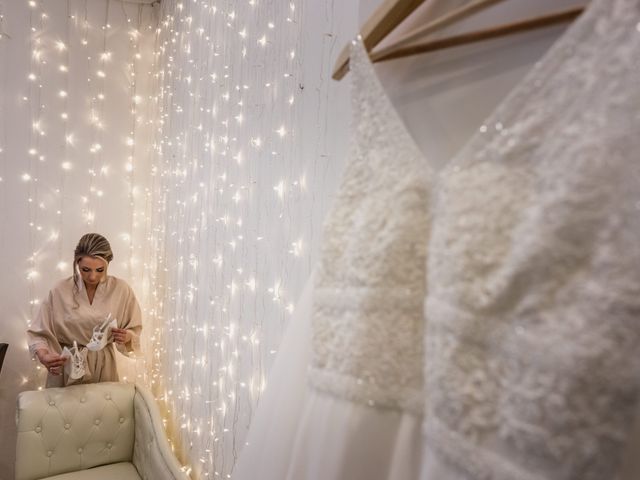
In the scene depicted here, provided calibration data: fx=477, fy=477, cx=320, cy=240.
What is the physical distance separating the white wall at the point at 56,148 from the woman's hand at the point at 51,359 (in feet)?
2.07

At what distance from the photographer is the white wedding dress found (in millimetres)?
438

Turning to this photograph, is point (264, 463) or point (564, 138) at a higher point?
point (564, 138)

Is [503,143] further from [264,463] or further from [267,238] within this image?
[267,238]

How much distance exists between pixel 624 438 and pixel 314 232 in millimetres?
918

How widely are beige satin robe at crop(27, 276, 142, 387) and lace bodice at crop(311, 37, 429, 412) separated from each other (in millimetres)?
2067

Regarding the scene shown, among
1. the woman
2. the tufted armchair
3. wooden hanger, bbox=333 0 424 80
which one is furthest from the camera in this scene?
the woman

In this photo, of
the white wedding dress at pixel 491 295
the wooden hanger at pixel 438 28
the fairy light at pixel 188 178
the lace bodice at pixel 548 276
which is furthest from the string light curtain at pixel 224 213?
the lace bodice at pixel 548 276

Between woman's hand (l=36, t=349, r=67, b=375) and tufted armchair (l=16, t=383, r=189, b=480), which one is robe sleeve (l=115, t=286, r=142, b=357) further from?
woman's hand (l=36, t=349, r=67, b=375)

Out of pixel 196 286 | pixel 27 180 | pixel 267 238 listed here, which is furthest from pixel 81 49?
pixel 267 238

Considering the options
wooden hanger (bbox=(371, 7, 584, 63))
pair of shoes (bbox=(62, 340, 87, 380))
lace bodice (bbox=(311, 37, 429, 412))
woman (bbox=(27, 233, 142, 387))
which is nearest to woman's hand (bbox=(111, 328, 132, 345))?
woman (bbox=(27, 233, 142, 387))

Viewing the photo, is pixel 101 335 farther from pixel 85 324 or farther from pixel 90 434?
pixel 90 434

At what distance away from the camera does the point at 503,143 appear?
54cm

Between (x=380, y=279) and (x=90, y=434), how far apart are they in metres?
2.27

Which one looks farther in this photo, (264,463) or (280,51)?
(280,51)
